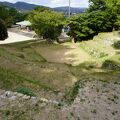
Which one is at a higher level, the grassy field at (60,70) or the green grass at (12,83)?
the green grass at (12,83)

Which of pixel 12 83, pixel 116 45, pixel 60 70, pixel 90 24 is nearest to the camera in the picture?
pixel 12 83

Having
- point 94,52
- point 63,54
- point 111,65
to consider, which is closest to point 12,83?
point 111,65

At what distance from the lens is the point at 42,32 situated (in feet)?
195

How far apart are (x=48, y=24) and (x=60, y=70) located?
119 ft

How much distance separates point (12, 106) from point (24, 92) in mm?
1432

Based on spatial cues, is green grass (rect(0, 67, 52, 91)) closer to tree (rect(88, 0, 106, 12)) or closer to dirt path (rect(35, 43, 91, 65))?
dirt path (rect(35, 43, 91, 65))

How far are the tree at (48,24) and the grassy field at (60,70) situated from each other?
777 centimetres

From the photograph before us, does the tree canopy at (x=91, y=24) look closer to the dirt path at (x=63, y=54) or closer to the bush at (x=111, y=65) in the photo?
the dirt path at (x=63, y=54)

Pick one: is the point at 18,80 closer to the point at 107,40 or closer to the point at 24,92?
the point at 24,92

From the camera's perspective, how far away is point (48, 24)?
58.3 meters

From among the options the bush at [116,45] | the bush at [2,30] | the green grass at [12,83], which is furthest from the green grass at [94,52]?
the green grass at [12,83]

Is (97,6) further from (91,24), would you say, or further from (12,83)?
(12,83)

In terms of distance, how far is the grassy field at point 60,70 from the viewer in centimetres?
1620

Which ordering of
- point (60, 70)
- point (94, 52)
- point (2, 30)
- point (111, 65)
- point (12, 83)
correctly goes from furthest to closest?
point (2, 30), point (94, 52), point (111, 65), point (60, 70), point (12, 83)
